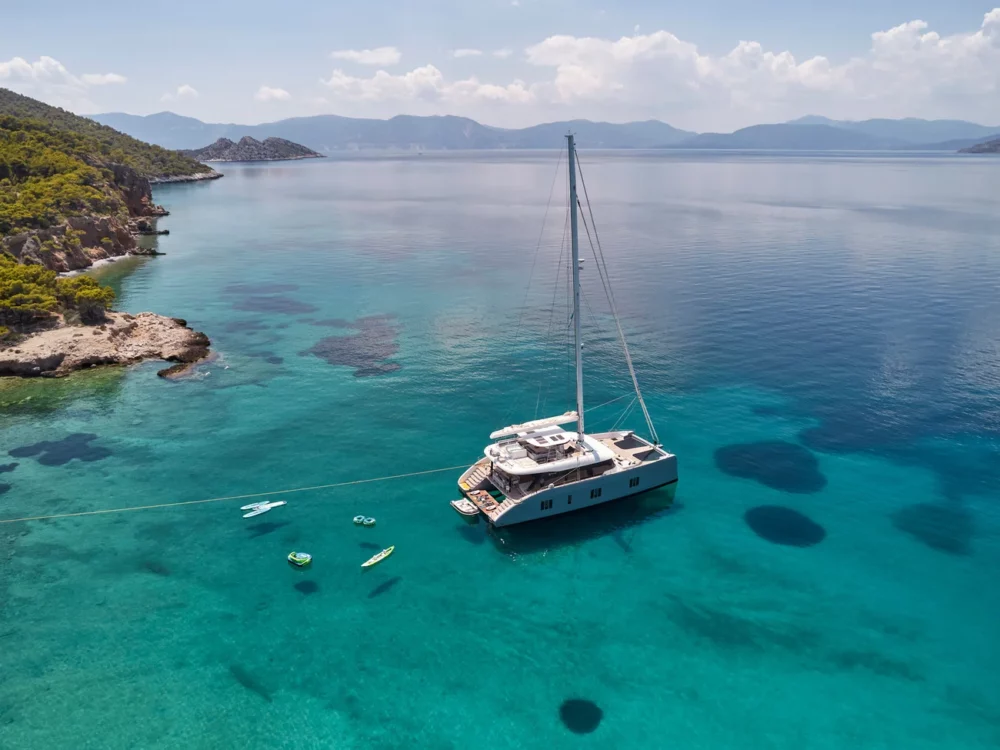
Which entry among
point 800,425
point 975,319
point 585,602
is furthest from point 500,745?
point 975,319

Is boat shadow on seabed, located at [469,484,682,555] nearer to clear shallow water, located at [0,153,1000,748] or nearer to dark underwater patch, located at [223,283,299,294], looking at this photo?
clear shallow water, located at [0,153,1000,748]

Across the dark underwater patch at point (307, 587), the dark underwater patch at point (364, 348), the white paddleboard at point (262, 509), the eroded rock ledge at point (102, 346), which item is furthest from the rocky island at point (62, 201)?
the dark underwater patch at point (307, 587)

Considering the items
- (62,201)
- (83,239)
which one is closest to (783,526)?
Result: (83,239)

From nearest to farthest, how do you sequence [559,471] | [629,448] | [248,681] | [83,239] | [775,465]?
1. [248,681]
2. [559,471]
3. [629,448]
4. [775,465]
5. [83,239]

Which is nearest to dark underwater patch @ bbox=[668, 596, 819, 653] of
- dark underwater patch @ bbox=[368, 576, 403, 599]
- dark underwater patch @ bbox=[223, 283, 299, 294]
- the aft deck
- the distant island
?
the aft deck

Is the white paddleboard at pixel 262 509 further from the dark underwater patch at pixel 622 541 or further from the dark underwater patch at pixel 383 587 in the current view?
the dark underwater patch at pixel 622 541

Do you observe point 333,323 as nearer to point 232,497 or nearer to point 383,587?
point 232,497
